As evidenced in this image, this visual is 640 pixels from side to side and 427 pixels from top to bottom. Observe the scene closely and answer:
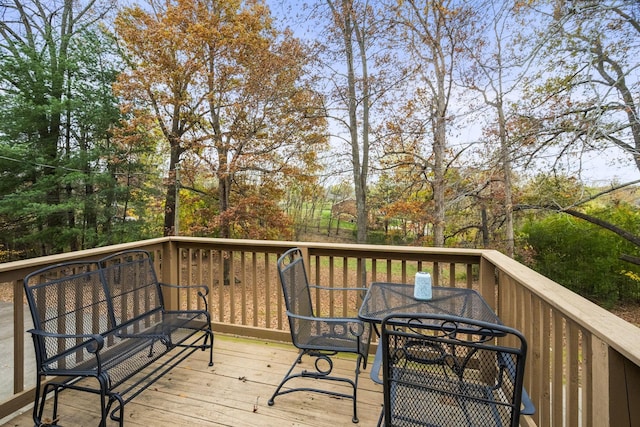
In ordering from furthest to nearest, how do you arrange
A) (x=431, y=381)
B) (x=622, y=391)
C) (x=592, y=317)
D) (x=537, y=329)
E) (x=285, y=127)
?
(x=285, y=127)
(x=537, y=329)
(x=431, y=381)
(x=592, y=317)
(x=622, y=391)

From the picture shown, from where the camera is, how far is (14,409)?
1.96m

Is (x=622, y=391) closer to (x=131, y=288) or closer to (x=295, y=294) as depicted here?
(x=295, y=294)

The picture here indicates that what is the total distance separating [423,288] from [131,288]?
7.00ft

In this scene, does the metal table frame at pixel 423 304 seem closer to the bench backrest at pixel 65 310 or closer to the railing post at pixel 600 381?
the railing post at pixel 600 381

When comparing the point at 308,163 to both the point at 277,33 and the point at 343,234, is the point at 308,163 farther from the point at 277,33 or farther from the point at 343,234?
the point at 277,33

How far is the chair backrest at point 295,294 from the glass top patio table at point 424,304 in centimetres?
50

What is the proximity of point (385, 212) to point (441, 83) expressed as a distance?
3433mm

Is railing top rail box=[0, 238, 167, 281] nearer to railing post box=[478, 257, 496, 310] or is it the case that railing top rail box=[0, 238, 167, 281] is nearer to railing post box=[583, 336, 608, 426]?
railing post box=[583, 336, 608, 426]

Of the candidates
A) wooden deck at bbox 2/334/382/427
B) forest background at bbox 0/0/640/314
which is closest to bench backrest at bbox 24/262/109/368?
wooden deck at bbox 2/334/382/427

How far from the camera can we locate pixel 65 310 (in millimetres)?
2010

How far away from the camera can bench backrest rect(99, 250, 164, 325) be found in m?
2.31

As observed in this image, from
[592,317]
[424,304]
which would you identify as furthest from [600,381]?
[424,304]

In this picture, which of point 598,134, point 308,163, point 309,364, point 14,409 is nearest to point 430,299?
point 309,364

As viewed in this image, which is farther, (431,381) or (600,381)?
(431,381)
